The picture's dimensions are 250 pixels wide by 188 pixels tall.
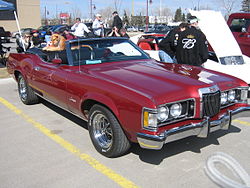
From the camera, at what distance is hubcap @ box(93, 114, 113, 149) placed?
376 cm

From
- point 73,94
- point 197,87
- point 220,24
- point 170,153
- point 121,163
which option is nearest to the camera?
point 197,87

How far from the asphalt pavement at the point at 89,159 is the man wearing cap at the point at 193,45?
1.58 metres

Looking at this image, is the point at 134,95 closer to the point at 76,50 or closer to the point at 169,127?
the point at 169,127

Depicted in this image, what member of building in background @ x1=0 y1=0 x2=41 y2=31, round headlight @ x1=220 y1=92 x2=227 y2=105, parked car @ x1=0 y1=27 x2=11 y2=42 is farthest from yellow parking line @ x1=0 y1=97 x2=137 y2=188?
building in background @ x1=0 y1=0 x2=41 y2=31

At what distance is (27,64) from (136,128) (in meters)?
3.48

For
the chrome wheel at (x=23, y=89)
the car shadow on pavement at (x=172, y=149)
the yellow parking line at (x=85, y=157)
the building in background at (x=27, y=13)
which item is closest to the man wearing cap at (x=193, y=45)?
the car shadow on pavement at (x=172, y=149)

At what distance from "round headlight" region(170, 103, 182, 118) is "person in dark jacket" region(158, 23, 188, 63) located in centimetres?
302

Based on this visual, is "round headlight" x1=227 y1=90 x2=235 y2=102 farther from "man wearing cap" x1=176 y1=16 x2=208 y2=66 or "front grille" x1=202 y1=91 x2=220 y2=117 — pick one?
"man wearing cap" x1=176 y1=16 x2=208 y2=66

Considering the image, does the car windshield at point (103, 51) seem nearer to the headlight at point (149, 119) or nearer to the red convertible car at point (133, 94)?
the red convertible car at point (133, 94)

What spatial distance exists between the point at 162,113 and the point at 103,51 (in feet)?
6.32

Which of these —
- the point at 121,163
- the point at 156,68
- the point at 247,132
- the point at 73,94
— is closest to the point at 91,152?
the point at 121,163

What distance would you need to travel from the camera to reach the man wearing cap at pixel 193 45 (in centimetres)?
572

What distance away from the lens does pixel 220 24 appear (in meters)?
7.26

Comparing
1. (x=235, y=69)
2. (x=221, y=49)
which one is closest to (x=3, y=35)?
(x=221, y=49)
